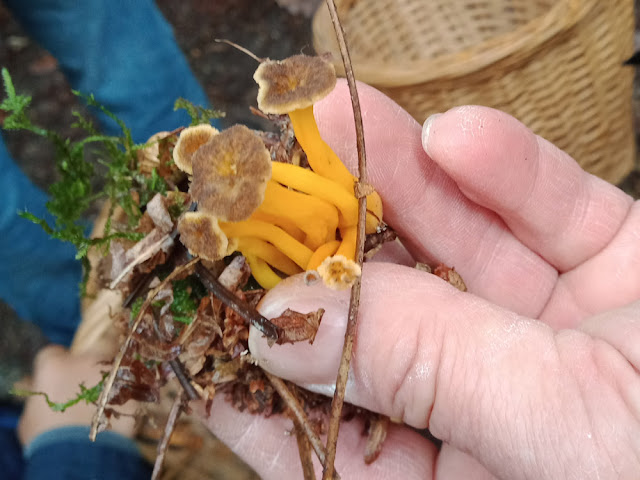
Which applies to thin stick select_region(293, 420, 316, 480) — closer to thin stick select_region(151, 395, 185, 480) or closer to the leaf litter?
the leaf litter

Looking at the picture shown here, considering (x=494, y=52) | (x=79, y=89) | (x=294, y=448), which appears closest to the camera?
(x=294, y=448)

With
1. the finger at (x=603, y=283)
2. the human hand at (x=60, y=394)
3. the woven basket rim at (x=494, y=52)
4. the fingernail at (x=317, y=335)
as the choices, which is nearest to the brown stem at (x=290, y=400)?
the fingernail at (x=317, y=335)

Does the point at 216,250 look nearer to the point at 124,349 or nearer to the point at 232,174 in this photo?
the point at 232,174

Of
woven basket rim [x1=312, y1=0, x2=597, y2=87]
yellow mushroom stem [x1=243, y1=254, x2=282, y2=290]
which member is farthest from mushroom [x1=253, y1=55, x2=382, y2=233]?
woven basket rim [x1=312, y1=0, x2=597, y2=87]

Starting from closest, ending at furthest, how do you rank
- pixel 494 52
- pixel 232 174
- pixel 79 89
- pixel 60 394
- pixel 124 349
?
pixel 232 174, pixel 124 349, pixel 494 52, pixel 60 394, pixel 79 89

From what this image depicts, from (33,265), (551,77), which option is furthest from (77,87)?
(551,77)

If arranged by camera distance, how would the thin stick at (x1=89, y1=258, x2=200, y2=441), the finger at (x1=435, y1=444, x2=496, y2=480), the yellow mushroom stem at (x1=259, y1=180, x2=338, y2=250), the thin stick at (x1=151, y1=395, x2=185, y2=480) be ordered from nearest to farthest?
the yellow mushroom stem at (x1=259, y1=180, x2=338, y2=250)
the thin stick at (x1=89, y1=258, x2=200, y2=441)
the thin stick at (x1=151, y1=395, x2=185, y2=480)
the finger at (x1=435, y1=444, x2=496, y2=480)
